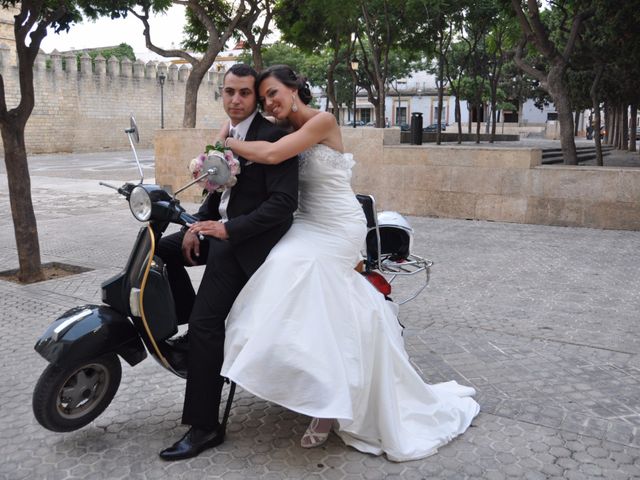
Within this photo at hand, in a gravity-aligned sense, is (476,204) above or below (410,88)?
below

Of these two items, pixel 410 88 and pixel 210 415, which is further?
pixel 410 88

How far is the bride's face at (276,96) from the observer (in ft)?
10.4

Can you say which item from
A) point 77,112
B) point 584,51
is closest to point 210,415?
point 584,51

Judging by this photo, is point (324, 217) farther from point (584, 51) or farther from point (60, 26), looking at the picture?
point (584, 51)

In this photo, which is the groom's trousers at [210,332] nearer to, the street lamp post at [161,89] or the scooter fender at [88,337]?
the scooter fender at [88,337]

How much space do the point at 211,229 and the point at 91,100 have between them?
135ft

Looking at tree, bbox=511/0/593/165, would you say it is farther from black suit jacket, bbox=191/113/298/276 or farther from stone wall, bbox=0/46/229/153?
stone wall, bbox=0/46/229/153

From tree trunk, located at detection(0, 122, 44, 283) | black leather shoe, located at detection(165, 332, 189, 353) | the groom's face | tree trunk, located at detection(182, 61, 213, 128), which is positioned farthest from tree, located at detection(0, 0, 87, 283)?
tree trunk, located at detection(182, 61, 213, 128)

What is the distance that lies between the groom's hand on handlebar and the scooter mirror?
197 mm

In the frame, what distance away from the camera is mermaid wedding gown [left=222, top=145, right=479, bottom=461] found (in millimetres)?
2979

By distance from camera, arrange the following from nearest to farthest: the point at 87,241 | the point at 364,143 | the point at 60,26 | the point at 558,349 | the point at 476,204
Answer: the point at 558,349 < the point at 60,26 < the point at 87,241 < the point at 476,204 < the point at 364,143

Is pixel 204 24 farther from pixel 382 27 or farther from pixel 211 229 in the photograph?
pixel 211 229

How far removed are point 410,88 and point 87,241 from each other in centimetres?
7465

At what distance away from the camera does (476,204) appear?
11188mm
